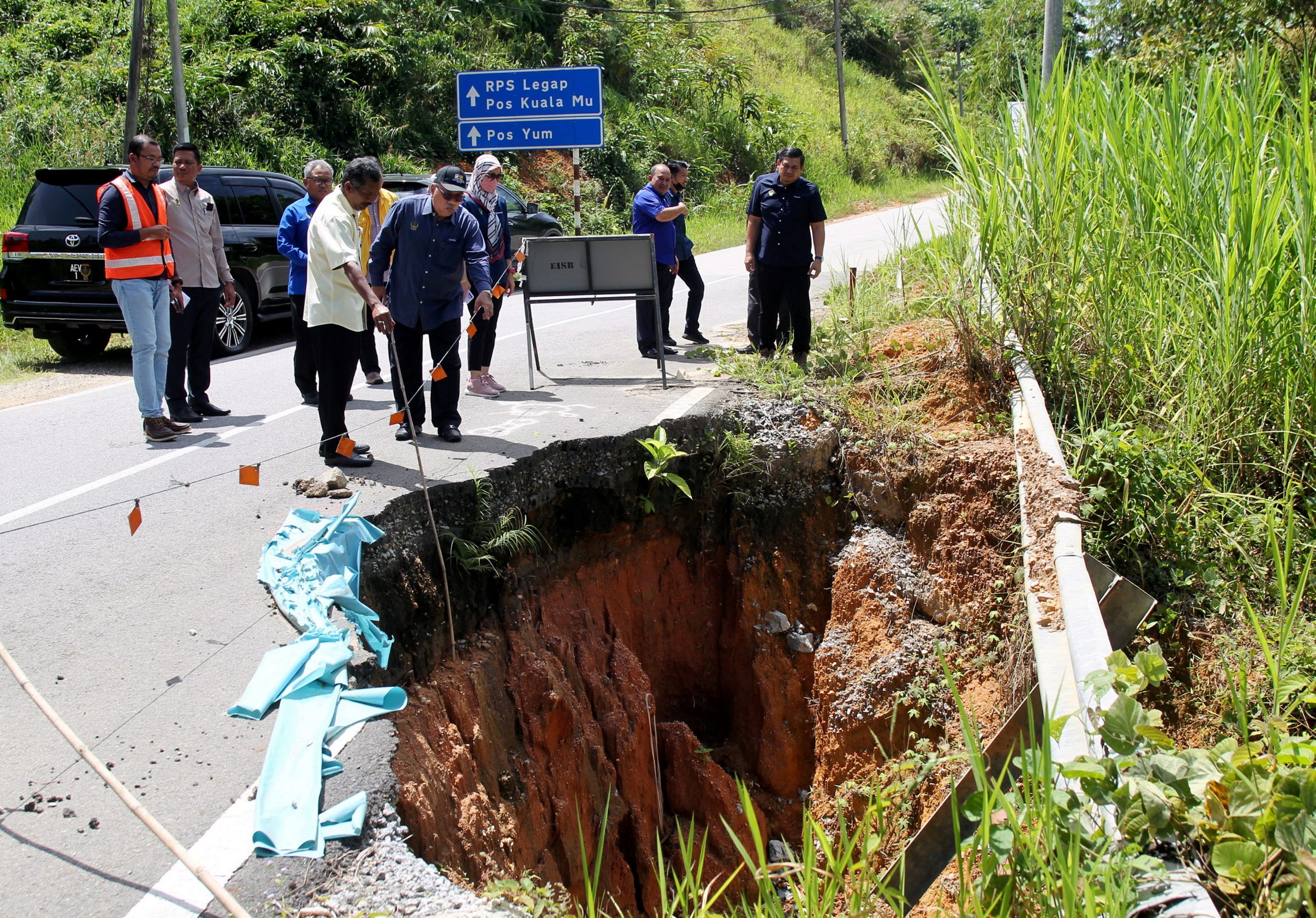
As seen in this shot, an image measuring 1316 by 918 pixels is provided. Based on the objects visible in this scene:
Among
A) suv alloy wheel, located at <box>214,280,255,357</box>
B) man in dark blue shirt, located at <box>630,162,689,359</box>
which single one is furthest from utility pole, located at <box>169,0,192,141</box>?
man in dark blue shirt, located at <box>630,162,689,359</box>

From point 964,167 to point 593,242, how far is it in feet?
10.0

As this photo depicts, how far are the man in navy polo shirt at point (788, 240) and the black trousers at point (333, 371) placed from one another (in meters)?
3.23

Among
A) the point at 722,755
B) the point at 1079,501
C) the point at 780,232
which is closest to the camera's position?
the point at 1079,501

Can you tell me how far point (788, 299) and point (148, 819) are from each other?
6.30 meters

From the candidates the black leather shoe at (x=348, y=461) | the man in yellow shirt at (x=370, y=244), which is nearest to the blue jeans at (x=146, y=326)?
the man in yellow shirt at (x=370, y=244)

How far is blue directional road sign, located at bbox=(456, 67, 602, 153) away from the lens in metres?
11.2

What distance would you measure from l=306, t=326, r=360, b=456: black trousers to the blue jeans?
5.48ft

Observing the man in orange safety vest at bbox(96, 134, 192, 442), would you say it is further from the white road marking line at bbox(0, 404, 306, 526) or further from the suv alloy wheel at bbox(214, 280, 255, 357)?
the suv alloy wheel at bbox(214, 280, 255, 357)

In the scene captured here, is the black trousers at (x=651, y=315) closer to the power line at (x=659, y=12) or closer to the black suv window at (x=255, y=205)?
the black suv window at (x=255, y=205)

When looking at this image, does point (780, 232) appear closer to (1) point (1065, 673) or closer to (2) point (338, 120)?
(1) point (1065, 673)

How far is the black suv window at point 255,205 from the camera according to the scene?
11.3 metres

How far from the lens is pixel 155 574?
4.79 metres

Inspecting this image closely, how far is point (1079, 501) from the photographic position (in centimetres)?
489

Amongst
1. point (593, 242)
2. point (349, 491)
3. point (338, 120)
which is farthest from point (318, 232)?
point (338, 120)
